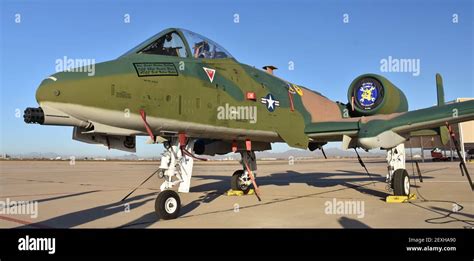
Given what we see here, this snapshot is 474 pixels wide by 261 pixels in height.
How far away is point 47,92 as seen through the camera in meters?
6.39

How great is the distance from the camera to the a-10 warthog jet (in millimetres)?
6773

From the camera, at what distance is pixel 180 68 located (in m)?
7.97

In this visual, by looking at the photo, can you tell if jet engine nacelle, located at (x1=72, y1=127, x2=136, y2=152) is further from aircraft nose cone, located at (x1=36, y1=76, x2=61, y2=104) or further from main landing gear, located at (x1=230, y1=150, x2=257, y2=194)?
main landing gear, located at (x1=230, y1=150, x2=257, y2=194)

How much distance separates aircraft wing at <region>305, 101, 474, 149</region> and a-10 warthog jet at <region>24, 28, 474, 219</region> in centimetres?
3

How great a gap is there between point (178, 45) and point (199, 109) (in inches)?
59.0

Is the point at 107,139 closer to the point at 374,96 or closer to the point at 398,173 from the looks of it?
the point at 398,173

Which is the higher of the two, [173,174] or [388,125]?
[388,125]

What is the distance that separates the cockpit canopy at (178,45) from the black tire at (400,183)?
6.32m

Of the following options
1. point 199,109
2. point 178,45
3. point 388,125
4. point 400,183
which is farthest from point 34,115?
point 400,183

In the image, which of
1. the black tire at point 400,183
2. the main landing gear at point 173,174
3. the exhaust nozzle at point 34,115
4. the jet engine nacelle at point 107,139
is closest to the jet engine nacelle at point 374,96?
the black tire at point 400,183

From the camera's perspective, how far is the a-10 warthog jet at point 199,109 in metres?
6.77

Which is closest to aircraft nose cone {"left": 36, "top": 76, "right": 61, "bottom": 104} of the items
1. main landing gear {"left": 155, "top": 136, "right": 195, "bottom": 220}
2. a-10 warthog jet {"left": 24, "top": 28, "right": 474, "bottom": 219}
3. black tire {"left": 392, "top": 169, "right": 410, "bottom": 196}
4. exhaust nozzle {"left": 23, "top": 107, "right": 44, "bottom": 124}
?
a-10 warthog jet {"left": 24, "top": 28, "right": 474, "bottom": 219}

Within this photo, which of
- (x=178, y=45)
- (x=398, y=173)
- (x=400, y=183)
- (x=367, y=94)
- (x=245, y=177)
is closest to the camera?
(x=178, y=45)
